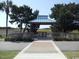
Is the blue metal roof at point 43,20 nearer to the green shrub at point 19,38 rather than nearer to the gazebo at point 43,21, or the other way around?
the gazebo at point 43,21

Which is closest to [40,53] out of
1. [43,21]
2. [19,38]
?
[19,38]

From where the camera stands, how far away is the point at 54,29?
53.9 metres

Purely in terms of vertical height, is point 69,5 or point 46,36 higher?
point 69,5

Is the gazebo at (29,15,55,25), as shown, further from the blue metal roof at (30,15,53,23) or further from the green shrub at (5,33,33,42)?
the green shrub at (5,33,33,42)

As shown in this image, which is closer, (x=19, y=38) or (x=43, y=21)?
(x=19, y=38)

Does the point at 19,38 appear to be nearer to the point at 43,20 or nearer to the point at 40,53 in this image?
the point at 43,20

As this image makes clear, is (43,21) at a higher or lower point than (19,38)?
higher

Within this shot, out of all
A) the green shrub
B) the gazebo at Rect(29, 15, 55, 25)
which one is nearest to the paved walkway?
the green shrub

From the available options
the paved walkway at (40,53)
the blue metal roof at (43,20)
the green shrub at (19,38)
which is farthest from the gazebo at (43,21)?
the paved walkway at (40,53)

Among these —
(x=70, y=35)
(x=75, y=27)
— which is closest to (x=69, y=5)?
(x=75, y=27)

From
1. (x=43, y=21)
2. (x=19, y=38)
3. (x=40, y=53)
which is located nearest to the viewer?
(x=40, y=53)

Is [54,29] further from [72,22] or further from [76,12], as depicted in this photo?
[76,12]

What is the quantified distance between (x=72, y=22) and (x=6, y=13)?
14.4m

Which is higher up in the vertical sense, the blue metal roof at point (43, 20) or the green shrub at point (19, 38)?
the blue metal roof at point (43, 20)
